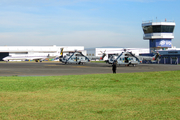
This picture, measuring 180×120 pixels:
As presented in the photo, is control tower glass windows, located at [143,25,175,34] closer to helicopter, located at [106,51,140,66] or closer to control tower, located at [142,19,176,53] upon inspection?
control tower, located at [142,19,176,53]

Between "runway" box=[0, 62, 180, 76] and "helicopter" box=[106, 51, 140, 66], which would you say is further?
"helicopter" box=[106, 51, 140, 66]

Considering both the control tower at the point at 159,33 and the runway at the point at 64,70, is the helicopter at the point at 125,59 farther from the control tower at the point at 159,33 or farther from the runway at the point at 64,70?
the control tower at the point at 159,33

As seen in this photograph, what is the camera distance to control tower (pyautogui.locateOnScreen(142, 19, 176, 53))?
9269cm

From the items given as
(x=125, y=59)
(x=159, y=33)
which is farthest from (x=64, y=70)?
(x=159, y=33)

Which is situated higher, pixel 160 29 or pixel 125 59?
pixel 160 29

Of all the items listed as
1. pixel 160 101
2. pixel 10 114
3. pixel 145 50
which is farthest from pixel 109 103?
pixel 145 50

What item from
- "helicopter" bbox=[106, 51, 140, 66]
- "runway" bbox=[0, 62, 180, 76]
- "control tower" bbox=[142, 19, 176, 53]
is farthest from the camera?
"control tower" bbox=[142, 19, 176, 53]

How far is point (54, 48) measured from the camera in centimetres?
13025

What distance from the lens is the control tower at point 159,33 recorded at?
9269 cm

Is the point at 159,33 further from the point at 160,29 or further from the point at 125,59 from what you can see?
the point at 125,59

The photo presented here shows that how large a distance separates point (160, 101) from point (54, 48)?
4760 inches

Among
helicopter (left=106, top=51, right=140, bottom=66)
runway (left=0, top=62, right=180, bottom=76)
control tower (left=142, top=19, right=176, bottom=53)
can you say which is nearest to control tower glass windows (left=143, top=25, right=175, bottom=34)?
control tower (left=142, top=19, right=176, bottom=53)

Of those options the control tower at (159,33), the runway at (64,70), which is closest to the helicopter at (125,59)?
the runway at (64,70)

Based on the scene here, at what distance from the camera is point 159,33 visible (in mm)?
93125
